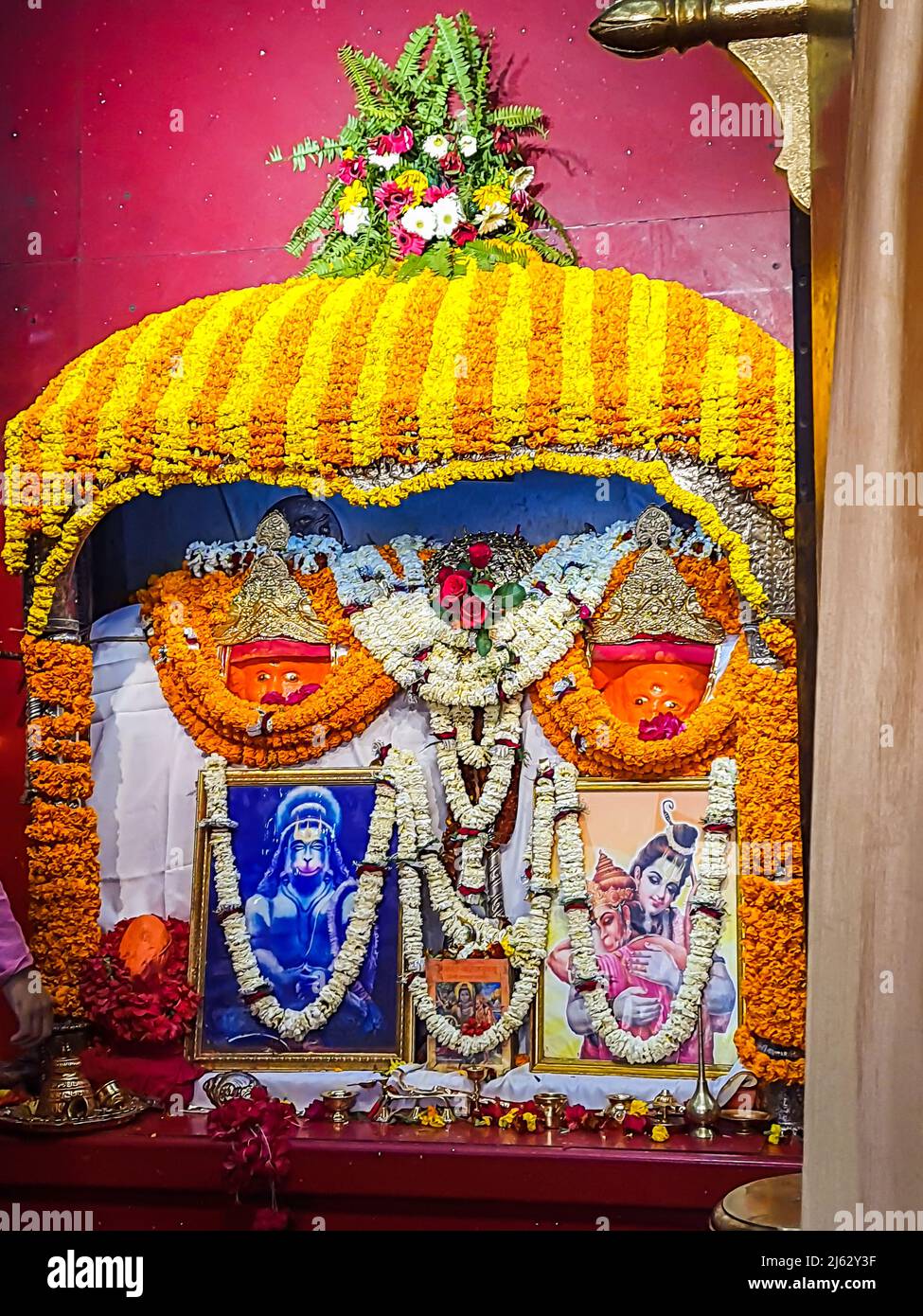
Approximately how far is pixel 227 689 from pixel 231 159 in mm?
2423

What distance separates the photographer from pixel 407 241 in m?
5.48

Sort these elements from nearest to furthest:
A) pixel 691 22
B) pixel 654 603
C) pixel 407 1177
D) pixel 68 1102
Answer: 1. pixel 691 22
2. pixel 407 1177
3. pixel 68 1102
4. pixel 654 603

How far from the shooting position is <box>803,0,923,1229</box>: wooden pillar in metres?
0.63

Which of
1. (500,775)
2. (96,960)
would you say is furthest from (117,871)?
(500,775)

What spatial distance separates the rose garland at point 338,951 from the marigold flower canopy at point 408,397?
140cm

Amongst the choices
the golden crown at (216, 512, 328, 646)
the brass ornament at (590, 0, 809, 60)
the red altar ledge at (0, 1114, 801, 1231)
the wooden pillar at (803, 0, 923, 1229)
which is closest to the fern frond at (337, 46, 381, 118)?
the golden crown at (216, 512, 328, 646)

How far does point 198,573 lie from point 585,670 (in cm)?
176

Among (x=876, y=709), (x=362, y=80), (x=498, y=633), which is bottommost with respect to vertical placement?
(x=876, y=709)

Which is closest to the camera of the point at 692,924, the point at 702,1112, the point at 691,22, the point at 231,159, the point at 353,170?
the point at 691,22

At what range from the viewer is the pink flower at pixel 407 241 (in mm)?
5457

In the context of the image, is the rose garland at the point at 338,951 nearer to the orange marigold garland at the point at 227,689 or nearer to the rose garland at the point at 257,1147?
the orange marigold garland at the point at 227,689

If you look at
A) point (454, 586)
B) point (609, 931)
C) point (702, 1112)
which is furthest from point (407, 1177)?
point (454, 586)

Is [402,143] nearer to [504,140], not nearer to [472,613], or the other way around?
[504,140]

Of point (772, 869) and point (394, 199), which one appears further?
point (394, 199)
